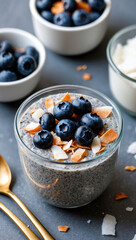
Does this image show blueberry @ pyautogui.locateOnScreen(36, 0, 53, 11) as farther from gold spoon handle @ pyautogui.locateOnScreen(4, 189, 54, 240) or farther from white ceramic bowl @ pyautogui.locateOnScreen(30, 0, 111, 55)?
gold spoon handle @ pyautogui.locateOnScreen(4, 189, 54, 240)

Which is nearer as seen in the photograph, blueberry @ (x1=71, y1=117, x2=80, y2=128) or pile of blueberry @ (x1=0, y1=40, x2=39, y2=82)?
blueberry @ (x1=71, y1=117, x2=80, y2=128)

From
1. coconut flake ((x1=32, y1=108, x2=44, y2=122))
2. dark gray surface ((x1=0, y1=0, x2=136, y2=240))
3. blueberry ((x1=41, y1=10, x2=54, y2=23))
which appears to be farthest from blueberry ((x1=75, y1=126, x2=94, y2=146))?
A: blueberry ((x1=41, y1=10, x2=54, y2=23))

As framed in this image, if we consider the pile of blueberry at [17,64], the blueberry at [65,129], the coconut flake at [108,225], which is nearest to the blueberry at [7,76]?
the pile of blueberry at [17,64]

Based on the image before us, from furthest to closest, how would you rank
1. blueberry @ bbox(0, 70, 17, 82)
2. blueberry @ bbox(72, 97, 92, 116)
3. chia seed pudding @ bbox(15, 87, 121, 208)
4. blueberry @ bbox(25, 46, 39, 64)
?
1. blueberry @ bbox(25, 46, 39, 64)
2. blueberry @ bbox(0, 70, 17, 82)
3. blueberry @ bbox(72, 97, 92, 116)
4. chia seed pudding @ bbox(15, 87, 121, 208)

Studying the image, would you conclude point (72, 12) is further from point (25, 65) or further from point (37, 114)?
point (37, 114)

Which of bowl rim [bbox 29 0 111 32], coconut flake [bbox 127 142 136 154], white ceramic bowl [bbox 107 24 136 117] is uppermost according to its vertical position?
bowl rim [bbox 29 0 111 32]

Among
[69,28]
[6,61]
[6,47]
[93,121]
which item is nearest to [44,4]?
[69,28]

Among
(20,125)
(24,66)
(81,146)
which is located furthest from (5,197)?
(24,66)
